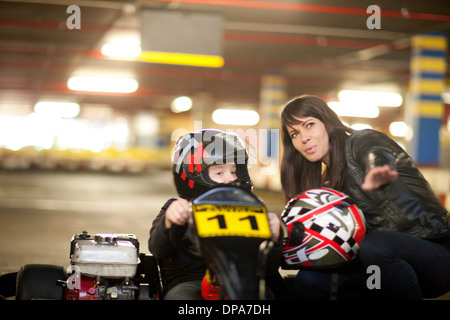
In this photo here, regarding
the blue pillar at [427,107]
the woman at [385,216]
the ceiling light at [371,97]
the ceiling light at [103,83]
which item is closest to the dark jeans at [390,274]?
the woman at [385,216]

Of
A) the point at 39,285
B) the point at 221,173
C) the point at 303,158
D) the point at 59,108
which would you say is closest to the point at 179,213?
the point at 221,173

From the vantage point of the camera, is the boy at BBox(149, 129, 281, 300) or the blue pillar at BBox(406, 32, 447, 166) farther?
the blue pillar at BBox(406, 32, 447, 166)

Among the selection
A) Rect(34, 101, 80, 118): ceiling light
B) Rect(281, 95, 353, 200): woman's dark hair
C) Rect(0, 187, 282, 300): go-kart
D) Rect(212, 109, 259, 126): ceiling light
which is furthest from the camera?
Rect(34, 101, 80, 118): ceiling light

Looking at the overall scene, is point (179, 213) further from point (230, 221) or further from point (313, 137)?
point (313, 137)

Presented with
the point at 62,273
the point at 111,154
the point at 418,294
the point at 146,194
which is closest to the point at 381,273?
the point at 418,294

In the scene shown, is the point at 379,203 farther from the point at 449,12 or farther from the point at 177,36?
the point at 177,36

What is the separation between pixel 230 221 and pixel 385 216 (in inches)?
25.1

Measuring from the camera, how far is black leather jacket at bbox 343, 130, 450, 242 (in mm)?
1823

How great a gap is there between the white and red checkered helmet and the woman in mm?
54

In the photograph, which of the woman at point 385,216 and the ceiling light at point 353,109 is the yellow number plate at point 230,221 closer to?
the woman at point 385,216

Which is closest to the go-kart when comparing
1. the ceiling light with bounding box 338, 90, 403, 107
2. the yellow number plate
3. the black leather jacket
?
the yellow number plate

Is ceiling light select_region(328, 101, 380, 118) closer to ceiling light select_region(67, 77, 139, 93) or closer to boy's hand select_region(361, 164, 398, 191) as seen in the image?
ceiling light select_region(67, 77, 139, 93)

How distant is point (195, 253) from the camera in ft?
5.23

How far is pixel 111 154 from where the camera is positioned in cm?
2081
